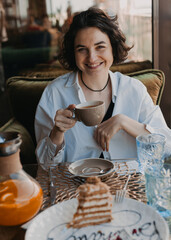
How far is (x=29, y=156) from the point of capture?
6.46 ft

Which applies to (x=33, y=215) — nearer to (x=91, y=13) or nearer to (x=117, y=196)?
(x=117, y=196)

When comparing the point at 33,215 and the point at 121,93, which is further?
the point at 121,93

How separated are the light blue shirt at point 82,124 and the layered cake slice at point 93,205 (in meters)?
0.75

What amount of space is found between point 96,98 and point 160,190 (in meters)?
0.95

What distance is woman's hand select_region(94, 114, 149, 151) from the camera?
1.55m

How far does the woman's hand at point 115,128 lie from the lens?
155 centimetres

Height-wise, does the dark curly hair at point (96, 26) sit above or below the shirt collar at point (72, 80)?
above

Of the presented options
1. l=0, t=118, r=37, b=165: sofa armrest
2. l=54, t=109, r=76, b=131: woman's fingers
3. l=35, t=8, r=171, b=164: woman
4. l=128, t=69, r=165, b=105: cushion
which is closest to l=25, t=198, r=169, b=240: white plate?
l=54, t=109, r=76, b=131: woman's fingers

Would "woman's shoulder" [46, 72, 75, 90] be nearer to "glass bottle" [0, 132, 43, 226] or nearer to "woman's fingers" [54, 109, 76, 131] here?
"woman's fingers" [54, 109, 76, 131]

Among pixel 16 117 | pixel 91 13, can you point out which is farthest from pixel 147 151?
pixel 16 117

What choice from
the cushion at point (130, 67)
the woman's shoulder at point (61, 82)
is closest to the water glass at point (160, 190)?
the woman's shoulder at point (61, 82)

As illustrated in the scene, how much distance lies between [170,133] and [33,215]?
937 millimetres

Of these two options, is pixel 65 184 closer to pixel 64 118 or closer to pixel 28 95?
pixel 64 118

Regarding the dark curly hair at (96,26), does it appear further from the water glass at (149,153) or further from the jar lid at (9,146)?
the jar lid at (9,146)
